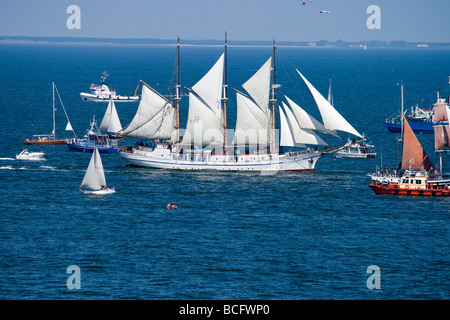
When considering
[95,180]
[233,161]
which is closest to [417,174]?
[233,161]

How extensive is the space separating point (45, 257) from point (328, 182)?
4278 cm

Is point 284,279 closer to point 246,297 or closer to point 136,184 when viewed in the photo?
point 246,297

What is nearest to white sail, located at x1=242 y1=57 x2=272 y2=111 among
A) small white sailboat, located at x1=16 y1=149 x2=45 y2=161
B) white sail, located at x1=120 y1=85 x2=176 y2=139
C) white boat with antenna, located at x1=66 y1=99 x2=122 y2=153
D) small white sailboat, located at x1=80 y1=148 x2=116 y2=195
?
white sail, located at x1=120 y1=85 x2=176 y2=139

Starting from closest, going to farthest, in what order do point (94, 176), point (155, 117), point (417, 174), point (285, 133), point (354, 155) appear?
point (94, 176), point (417, 174), point (285, 133), point (155, 117), point (354, 155)

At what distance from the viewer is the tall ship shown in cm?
10719

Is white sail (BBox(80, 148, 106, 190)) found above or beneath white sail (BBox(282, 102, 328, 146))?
beneath

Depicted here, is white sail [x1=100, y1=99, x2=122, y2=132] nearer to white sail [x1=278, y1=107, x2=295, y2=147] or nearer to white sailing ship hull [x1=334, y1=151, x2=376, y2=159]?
white sail [x1=278, y1=107, x2=295, y2=147]

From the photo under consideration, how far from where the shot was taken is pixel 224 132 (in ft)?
365

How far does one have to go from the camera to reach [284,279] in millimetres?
65938

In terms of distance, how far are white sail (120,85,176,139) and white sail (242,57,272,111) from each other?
11.9 metres

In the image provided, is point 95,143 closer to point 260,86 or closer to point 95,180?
point 260,86

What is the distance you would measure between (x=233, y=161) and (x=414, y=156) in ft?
81.7
